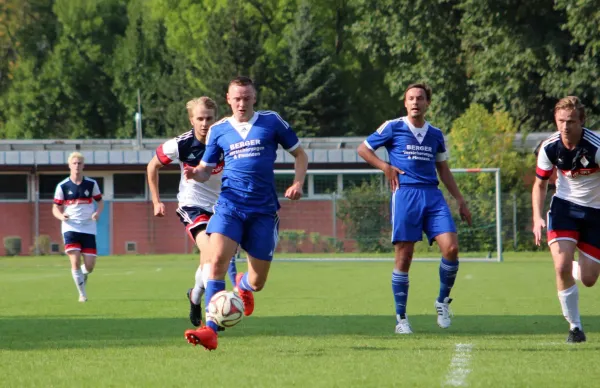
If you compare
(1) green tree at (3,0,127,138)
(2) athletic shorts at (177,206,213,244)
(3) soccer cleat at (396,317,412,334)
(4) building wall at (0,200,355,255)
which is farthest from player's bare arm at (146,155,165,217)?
(1) green tree at (3,0,127,138)

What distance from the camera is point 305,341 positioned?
33.3ft

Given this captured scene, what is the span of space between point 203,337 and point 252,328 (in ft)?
9.48

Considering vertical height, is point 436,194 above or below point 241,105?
below

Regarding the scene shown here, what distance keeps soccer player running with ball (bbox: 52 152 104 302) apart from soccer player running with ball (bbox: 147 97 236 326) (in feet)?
19.1

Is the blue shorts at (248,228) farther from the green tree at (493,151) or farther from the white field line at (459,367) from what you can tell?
the green tree at (493,151)

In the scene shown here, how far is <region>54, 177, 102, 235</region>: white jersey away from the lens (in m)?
17.7

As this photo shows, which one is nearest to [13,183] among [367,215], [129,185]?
[129,185]

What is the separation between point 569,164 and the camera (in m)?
9.84

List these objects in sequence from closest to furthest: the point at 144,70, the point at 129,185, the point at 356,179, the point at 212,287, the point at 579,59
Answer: the point at 212,287, the point at 356,179, the point at 579,59, the point at 129,185, the point at 144,70

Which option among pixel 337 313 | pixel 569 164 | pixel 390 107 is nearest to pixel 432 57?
pixel 390 107

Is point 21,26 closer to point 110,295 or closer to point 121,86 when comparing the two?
point 121,86

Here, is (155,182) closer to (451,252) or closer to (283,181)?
(451,252)

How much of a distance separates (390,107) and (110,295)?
167 ft

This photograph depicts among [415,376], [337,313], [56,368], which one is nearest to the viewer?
[415,376]
